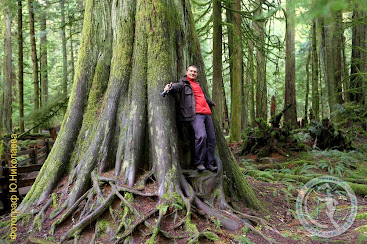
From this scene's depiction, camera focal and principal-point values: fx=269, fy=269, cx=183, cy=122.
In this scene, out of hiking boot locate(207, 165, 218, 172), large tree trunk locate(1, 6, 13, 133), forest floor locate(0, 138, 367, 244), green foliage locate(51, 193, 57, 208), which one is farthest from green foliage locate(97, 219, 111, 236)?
large tree trunk locate(1, 6, 13, 133)

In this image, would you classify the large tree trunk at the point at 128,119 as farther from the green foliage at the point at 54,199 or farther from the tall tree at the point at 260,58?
the tall tree at the point at 260,58

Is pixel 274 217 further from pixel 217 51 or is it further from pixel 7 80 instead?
pixel 7 80

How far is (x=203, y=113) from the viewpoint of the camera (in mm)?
4566

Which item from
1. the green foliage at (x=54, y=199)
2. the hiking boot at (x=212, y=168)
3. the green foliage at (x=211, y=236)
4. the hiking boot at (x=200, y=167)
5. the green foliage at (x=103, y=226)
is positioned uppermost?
the hiking boot at (x=200, y=167)

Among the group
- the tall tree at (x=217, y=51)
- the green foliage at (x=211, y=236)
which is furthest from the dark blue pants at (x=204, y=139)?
the tall tree at (x=217, y=51)

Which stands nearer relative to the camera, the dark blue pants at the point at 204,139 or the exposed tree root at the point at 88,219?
the exposed tree root at the point at 88,219

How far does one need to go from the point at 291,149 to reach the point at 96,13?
7.74 m

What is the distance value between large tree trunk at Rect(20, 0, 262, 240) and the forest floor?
7.1 inches

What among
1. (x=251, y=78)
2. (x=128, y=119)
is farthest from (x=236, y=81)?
(x=128, y=119)

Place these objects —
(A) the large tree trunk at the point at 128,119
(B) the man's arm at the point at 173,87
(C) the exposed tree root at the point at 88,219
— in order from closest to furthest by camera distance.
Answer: (C) the exposed tree root at the point at 88,219 → (A) the large tree trunk at the point at 128,119 → (B) the man's arm at the point at 173,87

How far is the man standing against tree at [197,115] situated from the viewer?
4.37m

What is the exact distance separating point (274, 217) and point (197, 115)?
6.98 feet

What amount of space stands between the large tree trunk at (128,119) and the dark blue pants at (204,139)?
0.24 m

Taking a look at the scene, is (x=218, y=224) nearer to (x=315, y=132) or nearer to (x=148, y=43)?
(x=148, y=43)
